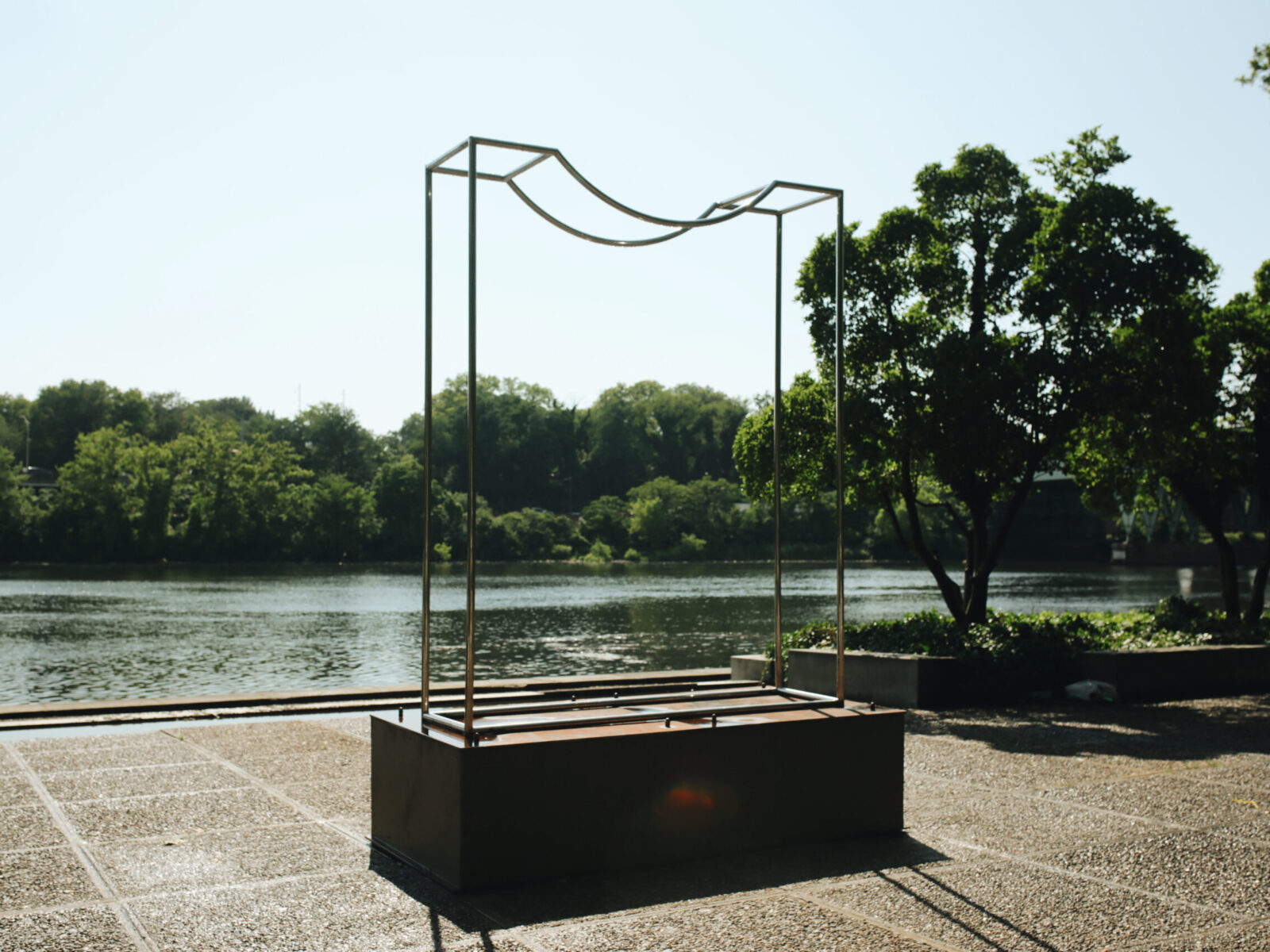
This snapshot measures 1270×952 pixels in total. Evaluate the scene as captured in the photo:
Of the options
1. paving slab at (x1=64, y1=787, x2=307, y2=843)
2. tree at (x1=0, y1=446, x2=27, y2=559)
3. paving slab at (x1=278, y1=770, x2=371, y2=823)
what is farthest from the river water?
paving slab at (x1=64, y1=787, x2=307, y2=843)

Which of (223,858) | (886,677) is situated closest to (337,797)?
(223,858)

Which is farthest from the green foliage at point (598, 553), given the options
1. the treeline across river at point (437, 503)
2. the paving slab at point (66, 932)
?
the paving slab at point (66, 932)

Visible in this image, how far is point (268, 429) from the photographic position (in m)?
115

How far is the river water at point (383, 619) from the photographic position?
21.6 metres

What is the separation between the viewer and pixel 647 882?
476 cm

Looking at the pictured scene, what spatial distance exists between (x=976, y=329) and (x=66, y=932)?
12.0 meters

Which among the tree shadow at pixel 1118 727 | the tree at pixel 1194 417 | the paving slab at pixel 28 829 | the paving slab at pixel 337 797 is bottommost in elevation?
the tree shadow at pixel 1118 727

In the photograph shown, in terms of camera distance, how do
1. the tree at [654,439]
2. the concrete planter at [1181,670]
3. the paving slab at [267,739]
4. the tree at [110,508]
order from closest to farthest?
the paving slab at [267,739] < the concrete planter at [1181,670] < the tree at [654,439] < the tree at [110,508]

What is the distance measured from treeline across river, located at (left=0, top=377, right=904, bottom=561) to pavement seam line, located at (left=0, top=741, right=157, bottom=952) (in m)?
60.8

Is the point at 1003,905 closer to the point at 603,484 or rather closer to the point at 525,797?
the point at 525,797

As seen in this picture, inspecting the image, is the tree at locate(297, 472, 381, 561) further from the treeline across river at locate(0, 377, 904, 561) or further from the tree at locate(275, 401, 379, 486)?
the tree at locate(275, 401, 379, 486)

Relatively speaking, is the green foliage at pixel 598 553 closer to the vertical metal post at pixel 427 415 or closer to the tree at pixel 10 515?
the tree at pixel 10 515

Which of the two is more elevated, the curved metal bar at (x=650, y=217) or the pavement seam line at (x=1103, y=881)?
the curved metal bar at (x=650, y=217)

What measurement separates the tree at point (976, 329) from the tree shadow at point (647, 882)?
8.02 meters
